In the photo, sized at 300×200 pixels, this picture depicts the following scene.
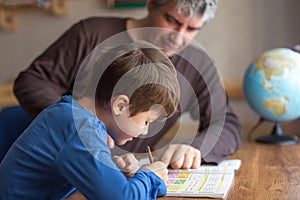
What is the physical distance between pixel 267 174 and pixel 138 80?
0.54 metres

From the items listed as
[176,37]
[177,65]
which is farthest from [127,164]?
[177,65]

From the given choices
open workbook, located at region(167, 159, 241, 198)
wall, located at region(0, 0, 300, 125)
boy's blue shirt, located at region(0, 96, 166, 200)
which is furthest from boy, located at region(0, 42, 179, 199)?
wall, located at region(0, 0, 300, 125)

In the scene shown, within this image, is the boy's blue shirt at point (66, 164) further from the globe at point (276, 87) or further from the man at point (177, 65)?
the globe at point (276, 87)

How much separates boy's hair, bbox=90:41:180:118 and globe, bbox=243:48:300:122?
83 centimetres

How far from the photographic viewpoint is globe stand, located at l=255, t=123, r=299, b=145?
176 cm

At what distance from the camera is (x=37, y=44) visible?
2.40 m

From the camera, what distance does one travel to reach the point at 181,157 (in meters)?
1.26

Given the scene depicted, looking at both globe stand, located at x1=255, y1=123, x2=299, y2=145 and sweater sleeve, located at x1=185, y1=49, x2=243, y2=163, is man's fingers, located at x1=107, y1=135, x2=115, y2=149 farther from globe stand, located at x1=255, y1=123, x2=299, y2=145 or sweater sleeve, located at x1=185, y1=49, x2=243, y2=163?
globe stand, located at x1=255, y1=123, x2=299, y2=145

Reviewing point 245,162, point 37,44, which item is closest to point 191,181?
point 245,162

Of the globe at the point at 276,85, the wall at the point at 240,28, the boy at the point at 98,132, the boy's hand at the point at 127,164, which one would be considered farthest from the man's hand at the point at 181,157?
the wall at the point at 240,28

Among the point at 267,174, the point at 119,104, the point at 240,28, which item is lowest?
the point at 267,174

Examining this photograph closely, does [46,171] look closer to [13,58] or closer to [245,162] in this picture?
[245,162]

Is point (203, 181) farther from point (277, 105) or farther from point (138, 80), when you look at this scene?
point (277, 105)

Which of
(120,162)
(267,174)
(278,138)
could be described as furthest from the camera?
(278,138)
